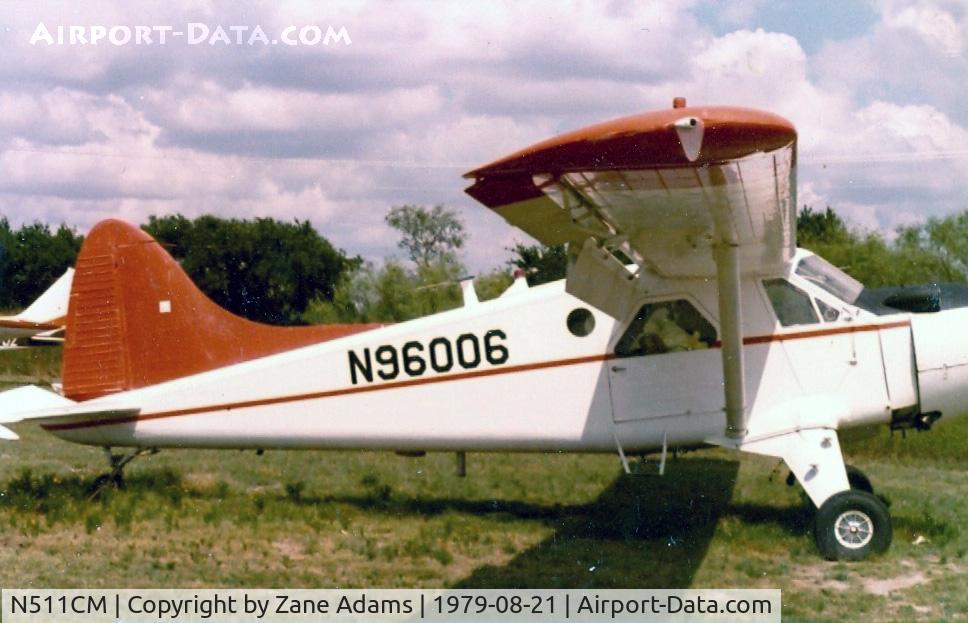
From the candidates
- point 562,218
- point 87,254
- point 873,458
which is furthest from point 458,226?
point 562,218

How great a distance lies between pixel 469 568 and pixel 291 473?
4.47 meters

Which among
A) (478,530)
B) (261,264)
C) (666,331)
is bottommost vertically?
(478,530)

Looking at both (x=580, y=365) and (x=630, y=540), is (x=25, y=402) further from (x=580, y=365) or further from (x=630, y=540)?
(x=630, y=540)

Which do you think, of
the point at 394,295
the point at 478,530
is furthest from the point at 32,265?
the point at 478,530

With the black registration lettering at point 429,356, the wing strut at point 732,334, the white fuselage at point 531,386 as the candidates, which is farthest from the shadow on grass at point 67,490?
the wing strut at point 732,334

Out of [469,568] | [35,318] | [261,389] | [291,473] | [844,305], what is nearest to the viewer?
[469,568]

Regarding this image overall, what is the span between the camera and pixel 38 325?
2517 cm

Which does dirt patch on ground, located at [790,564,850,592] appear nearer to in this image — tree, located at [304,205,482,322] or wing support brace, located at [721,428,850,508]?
wing support brace, located at [721,428,850,508]

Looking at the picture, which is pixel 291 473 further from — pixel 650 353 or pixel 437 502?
pixel 650 353

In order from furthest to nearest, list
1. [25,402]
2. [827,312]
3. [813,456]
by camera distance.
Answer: [25,402] → [827,312] → [813,456]

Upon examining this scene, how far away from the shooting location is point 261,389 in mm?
7918

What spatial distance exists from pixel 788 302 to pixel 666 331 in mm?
928

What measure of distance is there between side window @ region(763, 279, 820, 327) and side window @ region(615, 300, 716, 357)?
0.52 m

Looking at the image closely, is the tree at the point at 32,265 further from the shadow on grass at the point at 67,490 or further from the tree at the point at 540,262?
the shadow on grass at the point at 67,490
